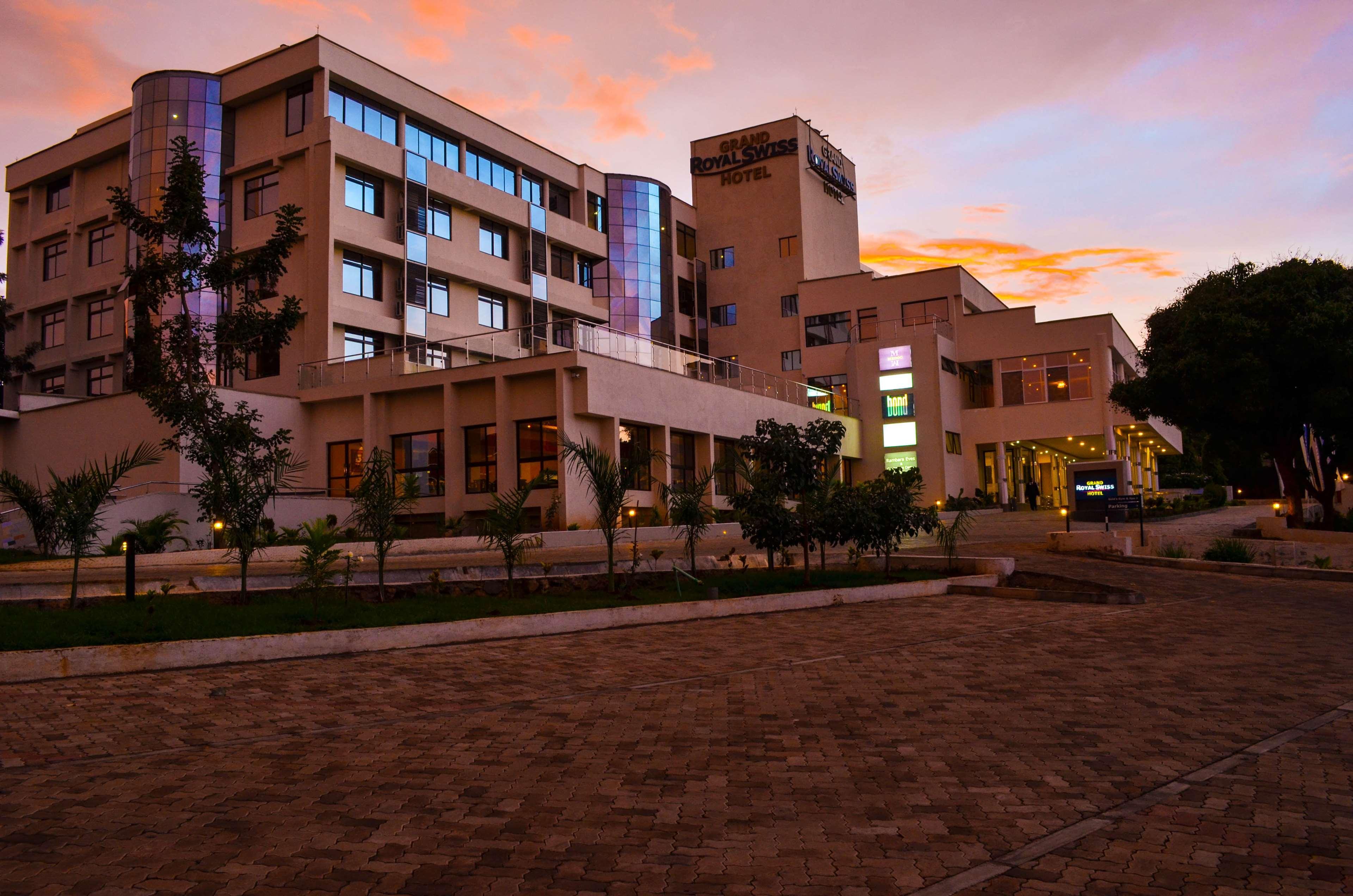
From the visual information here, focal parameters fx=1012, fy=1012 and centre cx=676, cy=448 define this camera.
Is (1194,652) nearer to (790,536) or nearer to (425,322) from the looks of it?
(790,536)

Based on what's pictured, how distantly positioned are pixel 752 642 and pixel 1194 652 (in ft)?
14.6

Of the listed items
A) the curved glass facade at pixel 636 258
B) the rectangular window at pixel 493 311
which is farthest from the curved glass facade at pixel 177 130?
the curved glass facade at pixel 636 258

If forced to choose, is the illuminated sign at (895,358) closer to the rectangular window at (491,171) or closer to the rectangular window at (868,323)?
the rectangular window at (868,323)

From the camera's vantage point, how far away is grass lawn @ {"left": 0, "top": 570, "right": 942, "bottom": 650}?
913 cm

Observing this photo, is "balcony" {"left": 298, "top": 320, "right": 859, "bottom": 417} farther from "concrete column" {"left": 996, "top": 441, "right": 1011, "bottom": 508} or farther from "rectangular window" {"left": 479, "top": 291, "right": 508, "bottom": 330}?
"concrete column" {"left": 996, "top": 441, "right": 1011, "bottom": 508}

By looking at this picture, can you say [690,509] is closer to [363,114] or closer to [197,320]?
[197,320]

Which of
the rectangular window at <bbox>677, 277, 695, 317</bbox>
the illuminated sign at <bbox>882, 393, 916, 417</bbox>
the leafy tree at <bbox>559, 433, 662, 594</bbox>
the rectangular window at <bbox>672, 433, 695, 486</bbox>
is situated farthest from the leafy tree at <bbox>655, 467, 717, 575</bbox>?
the rectangular window at <bbox>677, 277, 695, 317</bbox>

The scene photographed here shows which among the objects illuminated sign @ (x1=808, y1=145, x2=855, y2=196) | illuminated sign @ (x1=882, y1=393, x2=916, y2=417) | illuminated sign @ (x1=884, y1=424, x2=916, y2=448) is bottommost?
illuminated sign @ (x1=884, y1=424, x2=916, y2=448)

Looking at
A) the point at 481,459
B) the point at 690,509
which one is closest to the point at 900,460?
the point at 481,459

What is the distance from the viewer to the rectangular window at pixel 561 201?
157 ft

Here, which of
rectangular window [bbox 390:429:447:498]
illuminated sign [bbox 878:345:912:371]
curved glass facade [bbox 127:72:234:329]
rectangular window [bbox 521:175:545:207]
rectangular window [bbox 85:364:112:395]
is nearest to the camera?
rectangular window [bbox 390:429:447:498]

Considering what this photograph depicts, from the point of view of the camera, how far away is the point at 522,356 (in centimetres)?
3002

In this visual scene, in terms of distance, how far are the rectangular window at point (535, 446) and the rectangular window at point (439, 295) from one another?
36.7 ft

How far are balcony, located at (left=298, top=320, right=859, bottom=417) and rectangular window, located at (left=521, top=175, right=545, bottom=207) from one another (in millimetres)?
14788
